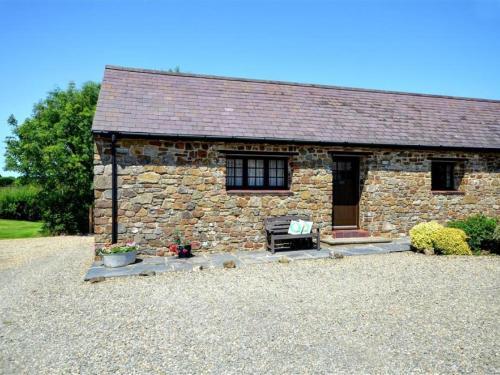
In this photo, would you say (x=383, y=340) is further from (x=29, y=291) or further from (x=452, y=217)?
(x=452, y=217)

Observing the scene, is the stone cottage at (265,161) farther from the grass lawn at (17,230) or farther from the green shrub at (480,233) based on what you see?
the grass lawn at (17,230)

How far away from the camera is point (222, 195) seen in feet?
32.9

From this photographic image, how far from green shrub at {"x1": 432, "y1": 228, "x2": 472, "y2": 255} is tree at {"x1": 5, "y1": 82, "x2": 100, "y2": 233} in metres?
13.6

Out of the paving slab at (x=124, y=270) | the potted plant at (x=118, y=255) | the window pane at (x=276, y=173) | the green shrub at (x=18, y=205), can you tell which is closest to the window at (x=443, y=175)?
the window pane at (x=276, y=173)

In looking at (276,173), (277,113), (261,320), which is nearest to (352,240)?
(276,173)

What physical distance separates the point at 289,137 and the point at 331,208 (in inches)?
105

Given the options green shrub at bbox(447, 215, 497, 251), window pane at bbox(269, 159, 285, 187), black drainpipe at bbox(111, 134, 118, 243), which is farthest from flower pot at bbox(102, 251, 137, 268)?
green shrub at bbox(447, 215, 497, 251)

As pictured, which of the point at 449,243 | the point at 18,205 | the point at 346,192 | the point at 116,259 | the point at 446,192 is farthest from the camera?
the point at 18,205

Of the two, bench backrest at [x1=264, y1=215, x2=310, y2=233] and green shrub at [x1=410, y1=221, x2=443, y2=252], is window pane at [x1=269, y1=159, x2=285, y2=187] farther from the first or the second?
green shrub at [x1=410, y1=221, x2=443, y2=252]

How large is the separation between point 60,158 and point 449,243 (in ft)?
A: 48.0

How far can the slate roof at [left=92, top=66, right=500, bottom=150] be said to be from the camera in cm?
1002

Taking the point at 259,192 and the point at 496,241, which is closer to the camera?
the point at 496,241

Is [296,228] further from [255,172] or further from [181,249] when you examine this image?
[181,249]

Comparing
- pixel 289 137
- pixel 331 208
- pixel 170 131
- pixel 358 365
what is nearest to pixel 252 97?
pixel 289 137
